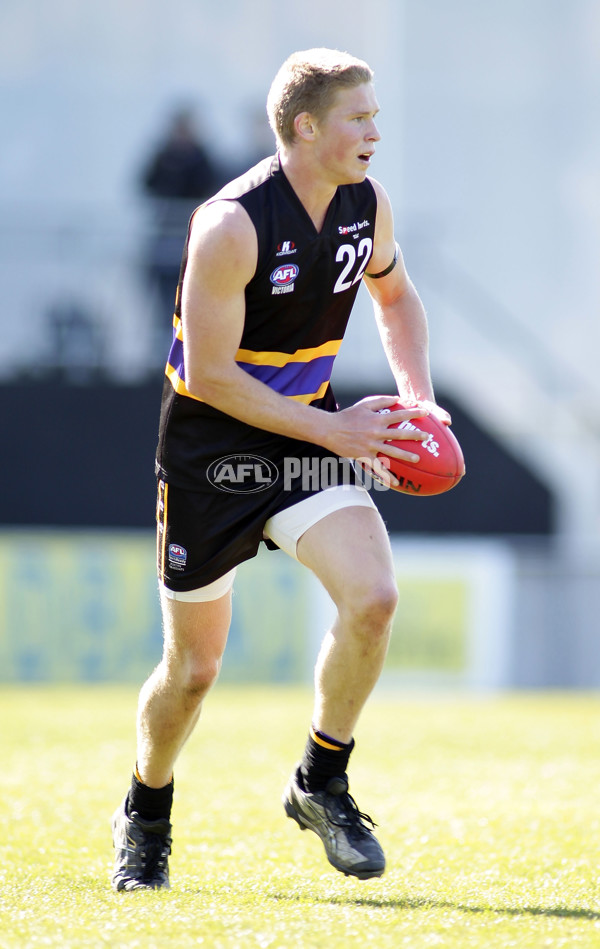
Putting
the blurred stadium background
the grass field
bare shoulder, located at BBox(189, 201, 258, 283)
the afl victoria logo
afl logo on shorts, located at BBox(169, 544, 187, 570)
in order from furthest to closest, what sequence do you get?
the blurred stadium background
afl logo on shorts, located at BBox(169, 544, 187, 570)
the afl victoria logo
bare shoulder, located at BBox(189, 201, 258, 283)
the grass field

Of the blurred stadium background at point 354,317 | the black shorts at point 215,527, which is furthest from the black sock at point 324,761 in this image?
the blurred stadium background at point 354,317

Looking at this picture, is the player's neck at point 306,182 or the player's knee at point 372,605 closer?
the player's knee at point 372,605

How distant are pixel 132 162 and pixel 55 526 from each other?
5.03 metres

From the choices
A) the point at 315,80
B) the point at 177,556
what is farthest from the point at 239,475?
the point at 315,80

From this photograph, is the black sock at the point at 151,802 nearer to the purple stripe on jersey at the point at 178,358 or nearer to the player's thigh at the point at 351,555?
the player's thigh at the point at 351,555

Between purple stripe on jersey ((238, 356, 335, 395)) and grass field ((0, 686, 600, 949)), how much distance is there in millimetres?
1406

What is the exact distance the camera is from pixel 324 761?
3.53 meters

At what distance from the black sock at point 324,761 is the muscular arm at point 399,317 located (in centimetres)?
101

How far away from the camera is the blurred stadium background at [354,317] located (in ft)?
36.2

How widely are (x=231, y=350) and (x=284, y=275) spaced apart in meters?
0.26

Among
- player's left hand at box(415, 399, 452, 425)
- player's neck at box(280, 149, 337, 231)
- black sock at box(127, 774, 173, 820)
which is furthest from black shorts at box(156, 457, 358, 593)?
player's neck at box(280, 149, 337, 231)

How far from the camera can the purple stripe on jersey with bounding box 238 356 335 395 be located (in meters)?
3.61

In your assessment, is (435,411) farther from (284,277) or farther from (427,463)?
(284,277)

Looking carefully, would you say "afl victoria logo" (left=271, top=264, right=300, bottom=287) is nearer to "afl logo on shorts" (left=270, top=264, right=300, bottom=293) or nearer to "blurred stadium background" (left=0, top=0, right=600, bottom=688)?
"afl logo on shorts" (left=270, top=264, right=300, bottom=293)
